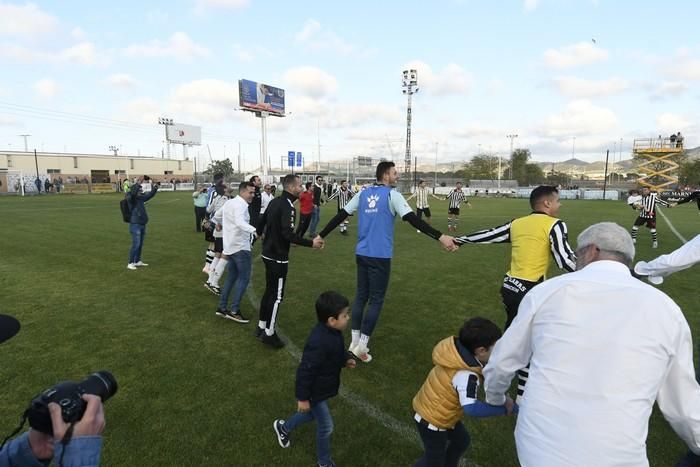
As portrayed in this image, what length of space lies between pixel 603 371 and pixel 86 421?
1997mm

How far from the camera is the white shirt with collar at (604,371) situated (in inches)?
61.5

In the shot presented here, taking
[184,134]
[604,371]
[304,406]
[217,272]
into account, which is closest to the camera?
[604,371]

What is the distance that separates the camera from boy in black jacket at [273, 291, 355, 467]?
121 inches

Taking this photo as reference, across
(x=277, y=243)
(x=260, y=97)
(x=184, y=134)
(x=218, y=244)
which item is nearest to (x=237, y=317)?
(x=277, y=243)

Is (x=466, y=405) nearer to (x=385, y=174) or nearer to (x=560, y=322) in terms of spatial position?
(x=560, y=322)

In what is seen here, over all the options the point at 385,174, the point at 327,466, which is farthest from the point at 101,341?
the point at 385,174

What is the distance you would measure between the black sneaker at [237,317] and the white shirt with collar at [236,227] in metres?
0.93

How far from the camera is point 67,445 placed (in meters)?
1.59

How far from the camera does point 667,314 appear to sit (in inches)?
61.8

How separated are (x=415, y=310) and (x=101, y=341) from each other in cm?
460

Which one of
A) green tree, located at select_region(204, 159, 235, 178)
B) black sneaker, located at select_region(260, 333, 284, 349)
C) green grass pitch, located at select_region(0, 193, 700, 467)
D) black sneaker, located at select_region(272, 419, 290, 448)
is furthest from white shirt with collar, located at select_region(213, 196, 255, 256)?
green tree, located at select_region(204, 159, 235, 178)

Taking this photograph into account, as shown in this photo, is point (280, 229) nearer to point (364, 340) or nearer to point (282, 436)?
point (364, 340)

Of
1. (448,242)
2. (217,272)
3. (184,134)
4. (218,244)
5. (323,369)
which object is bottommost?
(217,272)

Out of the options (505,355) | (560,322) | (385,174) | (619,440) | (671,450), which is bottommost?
(671,450)
